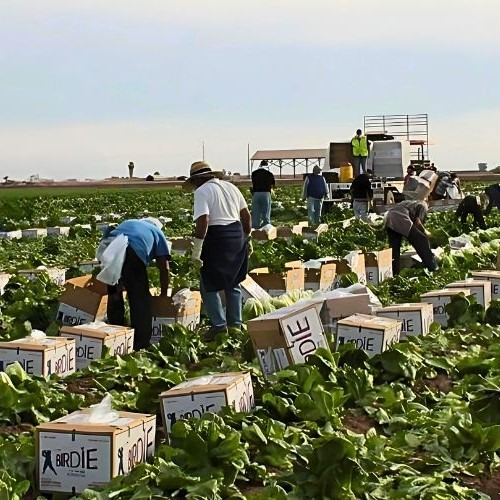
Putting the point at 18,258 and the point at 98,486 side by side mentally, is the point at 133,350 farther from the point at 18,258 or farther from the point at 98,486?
the point at 18,258

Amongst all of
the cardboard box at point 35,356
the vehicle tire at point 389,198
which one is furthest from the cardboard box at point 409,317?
the vehicle tire at point 389,198

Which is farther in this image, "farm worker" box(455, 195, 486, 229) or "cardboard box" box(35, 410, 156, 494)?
"farm worker" box(455, 195, 486, 229)

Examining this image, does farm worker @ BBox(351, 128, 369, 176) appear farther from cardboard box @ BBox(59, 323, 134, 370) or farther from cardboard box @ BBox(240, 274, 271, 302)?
cardboard box @ BBox(59, 323, 134, 370)

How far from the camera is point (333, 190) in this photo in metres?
26.0

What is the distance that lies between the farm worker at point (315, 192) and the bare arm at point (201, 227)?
1237cm

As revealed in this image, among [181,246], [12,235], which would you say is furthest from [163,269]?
[12,235]

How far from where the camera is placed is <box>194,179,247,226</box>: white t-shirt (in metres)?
8.40

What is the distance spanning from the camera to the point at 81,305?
29.1ft

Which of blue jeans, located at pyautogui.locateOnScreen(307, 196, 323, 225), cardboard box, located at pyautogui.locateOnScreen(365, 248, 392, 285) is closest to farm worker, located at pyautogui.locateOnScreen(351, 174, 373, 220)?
blue jeans, located at pyautogui.locateOnScreen(307, 196, 323, 225)

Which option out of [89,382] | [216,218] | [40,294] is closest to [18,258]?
[40,294]

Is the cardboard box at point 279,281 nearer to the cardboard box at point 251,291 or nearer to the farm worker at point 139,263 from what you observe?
the cardboard box at point 251,291

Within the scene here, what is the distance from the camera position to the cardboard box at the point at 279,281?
10.0m

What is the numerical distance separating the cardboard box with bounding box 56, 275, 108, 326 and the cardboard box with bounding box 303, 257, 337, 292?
2.49 metres

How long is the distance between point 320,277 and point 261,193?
9.06 m
